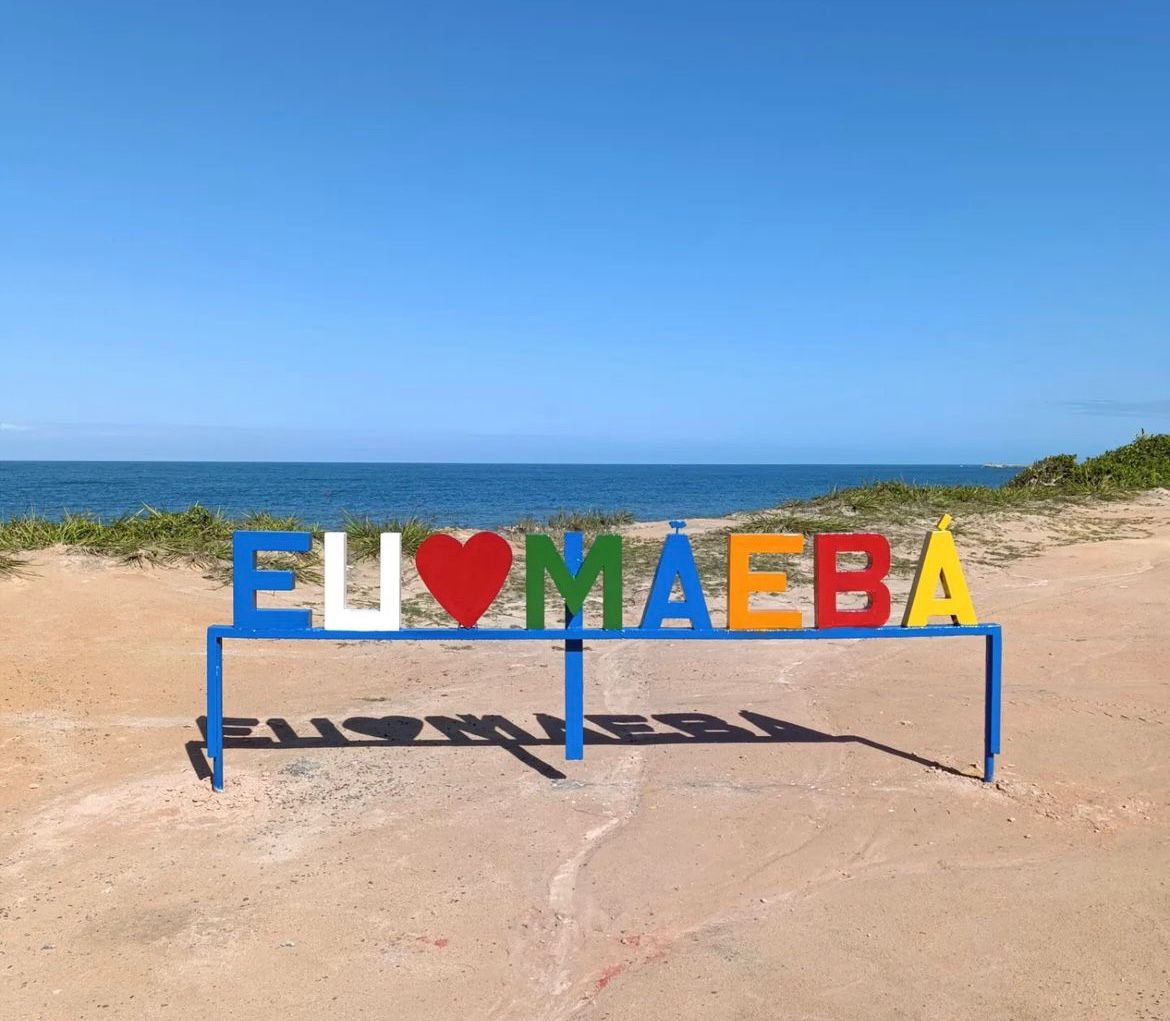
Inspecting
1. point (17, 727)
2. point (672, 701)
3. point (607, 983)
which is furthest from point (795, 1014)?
point (17, 727)

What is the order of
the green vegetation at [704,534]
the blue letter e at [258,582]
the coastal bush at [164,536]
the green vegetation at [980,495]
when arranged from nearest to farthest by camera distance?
the blue letter e at [258,582] < the coastal bush at [164,536] < the green vegetation at [704,534] < the green vegetation at [980,495]

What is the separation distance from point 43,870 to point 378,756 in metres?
2.79

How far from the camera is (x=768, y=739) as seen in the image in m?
8.60

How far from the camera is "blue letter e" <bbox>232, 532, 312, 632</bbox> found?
7.11 metres

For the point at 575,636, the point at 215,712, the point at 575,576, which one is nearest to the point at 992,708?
the point at 575,636

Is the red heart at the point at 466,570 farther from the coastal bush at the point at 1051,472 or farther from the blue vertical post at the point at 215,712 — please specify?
the coastal bush at the point at 1051,472

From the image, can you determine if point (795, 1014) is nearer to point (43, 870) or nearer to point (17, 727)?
point (43, 870)

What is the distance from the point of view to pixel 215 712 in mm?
7316

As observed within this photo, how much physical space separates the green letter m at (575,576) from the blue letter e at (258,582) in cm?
170

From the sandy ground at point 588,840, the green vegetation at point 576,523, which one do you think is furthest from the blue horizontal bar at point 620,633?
the green vegetation at point 576,523


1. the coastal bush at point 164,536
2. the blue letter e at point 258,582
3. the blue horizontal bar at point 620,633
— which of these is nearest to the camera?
the blue letter e at point 258,582

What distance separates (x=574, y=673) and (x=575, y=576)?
2.82 feet

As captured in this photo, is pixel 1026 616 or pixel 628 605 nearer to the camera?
pixel 1026 616

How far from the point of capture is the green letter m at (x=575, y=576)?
24.1ft
